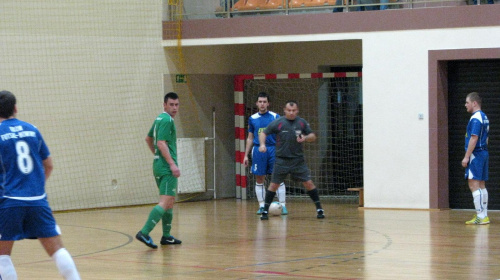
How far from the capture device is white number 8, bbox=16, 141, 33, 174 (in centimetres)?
637

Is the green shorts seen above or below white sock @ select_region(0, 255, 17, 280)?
above

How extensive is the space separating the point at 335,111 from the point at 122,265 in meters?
10.7

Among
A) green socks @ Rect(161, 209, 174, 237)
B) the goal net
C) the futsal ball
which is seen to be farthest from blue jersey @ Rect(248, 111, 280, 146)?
green socks @ Rect(161, 209, 174, 237)

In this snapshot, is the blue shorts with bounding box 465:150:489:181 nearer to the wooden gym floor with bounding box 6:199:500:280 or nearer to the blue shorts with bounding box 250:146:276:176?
the wooden gym floor with bounding box 6:199:500:280

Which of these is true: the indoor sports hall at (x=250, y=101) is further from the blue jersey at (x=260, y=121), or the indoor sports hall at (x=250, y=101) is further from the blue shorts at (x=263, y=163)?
the blue jersey at (x=260, y=121)

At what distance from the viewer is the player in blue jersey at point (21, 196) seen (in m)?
6.30

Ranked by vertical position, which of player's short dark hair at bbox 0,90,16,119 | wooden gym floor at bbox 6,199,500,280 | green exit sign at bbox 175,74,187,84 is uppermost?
green exit sign at bbox 175,74,187,84

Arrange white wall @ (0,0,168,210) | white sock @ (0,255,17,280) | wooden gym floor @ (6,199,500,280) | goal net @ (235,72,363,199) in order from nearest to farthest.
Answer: white sock @ (0,255,17,280)
wooden gym floor @ (6,199,500,280)
white wall @ (0,0,168,210)
goal net @ (235,72,363,199)

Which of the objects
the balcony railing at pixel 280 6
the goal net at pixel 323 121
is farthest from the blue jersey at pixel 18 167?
the goal net at pixel 323 121

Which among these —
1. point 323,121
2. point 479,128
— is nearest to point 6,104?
point 479,128

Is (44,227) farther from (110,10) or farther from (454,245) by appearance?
(110,10)

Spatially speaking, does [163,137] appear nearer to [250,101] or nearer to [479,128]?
[479,128]

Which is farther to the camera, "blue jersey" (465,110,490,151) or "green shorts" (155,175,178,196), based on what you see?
"blue jersey" (465,110,490,151)

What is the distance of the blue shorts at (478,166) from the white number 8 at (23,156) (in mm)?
7925
